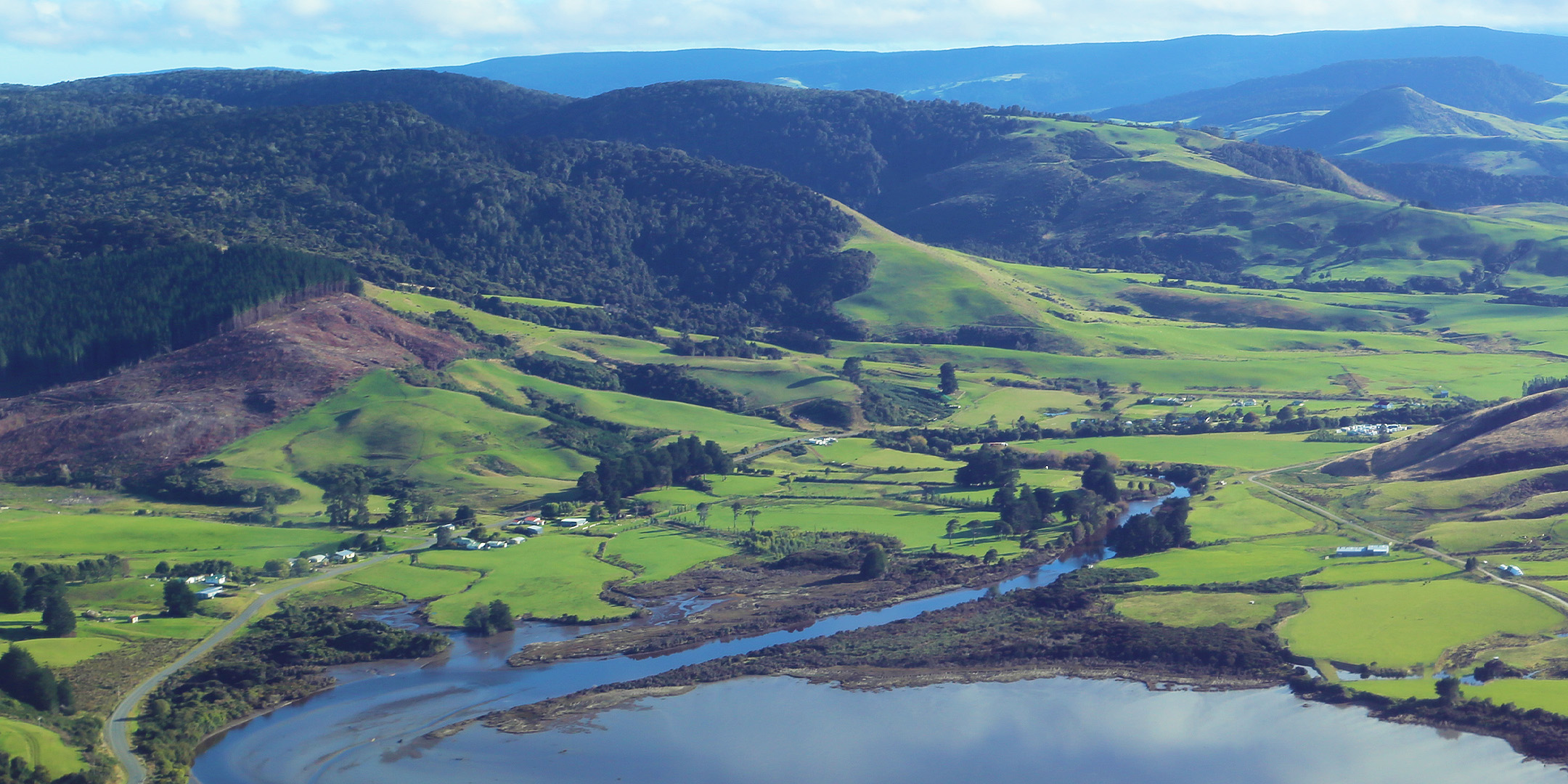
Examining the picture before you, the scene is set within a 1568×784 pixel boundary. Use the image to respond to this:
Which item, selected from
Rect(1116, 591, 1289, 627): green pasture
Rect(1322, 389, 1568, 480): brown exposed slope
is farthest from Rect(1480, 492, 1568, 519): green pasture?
Rect(1116, 591, 1289, 627): green pasture

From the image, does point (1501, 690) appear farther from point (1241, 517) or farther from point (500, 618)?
point (500, 618)

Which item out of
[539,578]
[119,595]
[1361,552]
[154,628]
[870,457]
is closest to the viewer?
[154,628]

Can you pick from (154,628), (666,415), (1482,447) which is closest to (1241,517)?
(1482,447)

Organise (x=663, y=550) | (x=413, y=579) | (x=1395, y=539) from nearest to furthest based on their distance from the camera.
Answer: (x=413, y=579) < (x=1395, y=539) < (x=663, y=550)

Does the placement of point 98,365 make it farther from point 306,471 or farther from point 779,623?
point 779,623

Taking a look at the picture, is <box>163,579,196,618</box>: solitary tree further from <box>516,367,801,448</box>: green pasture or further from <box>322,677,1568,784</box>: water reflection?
<box>516,367,801,448</box>: green pasture

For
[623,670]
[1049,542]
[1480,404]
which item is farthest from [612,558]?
[1480,404]

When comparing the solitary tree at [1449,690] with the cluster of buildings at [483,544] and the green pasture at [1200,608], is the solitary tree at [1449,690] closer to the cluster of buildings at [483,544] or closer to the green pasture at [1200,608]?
the green pasture at [1200,608]

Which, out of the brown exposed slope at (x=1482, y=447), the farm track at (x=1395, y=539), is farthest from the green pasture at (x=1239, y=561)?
the brown exposed slope at (x=1482, y=447)

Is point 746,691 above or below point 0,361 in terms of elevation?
below
